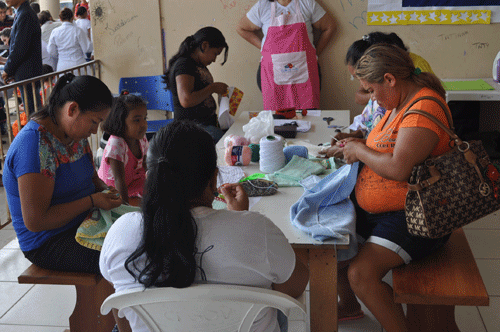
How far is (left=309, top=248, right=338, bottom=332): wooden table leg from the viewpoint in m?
1.78

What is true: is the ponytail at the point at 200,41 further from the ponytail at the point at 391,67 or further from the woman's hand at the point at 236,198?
the woman's hand at the point at 236,198

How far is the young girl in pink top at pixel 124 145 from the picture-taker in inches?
94.2

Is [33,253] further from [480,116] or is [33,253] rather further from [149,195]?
[480,116]

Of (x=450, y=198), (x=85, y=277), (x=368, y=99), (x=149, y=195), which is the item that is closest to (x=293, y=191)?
(x=450, y=198)

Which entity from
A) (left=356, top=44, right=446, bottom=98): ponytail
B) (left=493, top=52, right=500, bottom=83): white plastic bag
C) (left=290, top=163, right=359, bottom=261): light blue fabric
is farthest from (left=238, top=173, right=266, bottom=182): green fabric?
(left=493, top=52, right=500, bottom=83): white plastic bag

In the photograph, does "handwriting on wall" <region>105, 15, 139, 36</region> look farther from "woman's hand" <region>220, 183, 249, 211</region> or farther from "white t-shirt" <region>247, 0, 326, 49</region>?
"woman's hand" <region>220, 183, 249, 211</region>

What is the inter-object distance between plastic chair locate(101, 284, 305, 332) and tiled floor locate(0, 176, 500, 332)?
2.85 ft

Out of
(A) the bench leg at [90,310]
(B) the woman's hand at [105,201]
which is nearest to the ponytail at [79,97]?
(B) the woman's hand at [105,201]

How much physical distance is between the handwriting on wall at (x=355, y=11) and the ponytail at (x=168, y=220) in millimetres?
4044

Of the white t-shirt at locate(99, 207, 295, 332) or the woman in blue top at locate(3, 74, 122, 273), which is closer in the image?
the white t-shirt at locate(99, 207, 295, 332)

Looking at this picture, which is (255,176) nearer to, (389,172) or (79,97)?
(389,172)

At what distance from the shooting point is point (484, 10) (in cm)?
464

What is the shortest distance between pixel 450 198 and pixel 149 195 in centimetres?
106

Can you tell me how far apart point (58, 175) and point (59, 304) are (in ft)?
3.37
